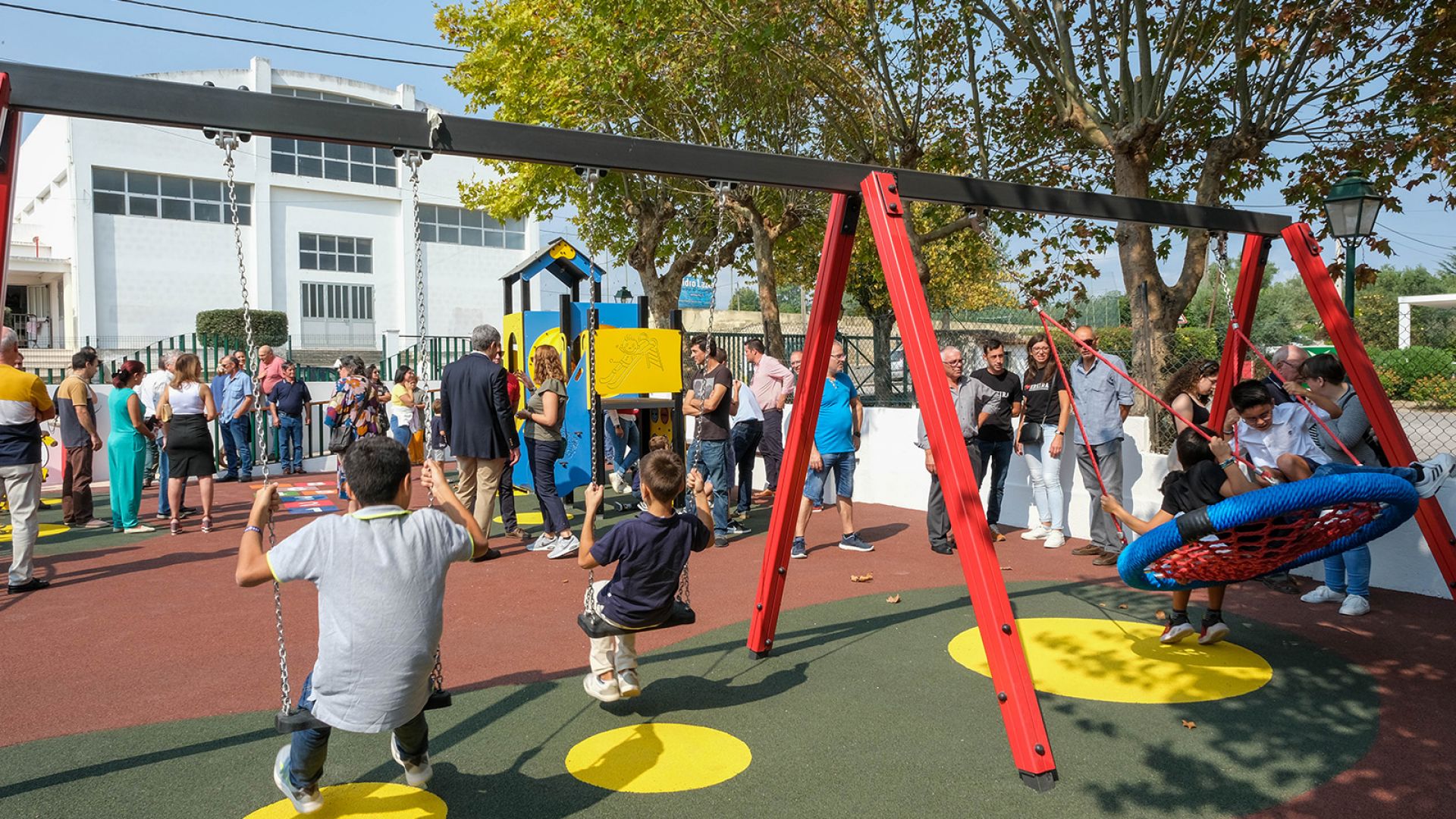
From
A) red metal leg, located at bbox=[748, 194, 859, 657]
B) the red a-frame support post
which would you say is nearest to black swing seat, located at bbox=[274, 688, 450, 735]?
the red a-frame support post

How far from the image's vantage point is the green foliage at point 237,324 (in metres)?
33.5

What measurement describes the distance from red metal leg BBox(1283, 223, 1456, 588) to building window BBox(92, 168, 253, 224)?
114ft

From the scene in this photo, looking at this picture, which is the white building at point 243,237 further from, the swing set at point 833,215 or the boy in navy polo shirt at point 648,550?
the boy in navy polo shirt at point 648,550

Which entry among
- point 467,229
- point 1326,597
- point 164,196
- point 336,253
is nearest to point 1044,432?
point 1326,597

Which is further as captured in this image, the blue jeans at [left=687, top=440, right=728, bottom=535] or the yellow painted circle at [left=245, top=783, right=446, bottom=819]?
the blue jeans at [left=687, top=440, right=728, bottom=535]

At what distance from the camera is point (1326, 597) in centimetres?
641

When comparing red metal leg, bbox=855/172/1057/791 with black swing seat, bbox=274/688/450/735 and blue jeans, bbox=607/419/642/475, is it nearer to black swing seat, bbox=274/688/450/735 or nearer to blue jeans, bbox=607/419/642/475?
black swing seat, bbox=274/688/450/735

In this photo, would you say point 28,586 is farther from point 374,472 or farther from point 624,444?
point 624,444

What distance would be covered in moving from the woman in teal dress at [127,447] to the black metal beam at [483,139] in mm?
6540

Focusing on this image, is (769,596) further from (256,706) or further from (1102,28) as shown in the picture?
(1102,28)

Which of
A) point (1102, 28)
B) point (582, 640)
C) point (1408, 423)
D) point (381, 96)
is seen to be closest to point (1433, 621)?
point (582, 640)

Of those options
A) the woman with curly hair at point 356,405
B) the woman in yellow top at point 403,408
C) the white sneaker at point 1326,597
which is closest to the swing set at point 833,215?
the white sneaker at point 1326,597

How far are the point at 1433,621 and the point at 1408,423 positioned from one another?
46.6 ft

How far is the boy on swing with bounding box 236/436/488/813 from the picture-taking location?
10.1 ft
